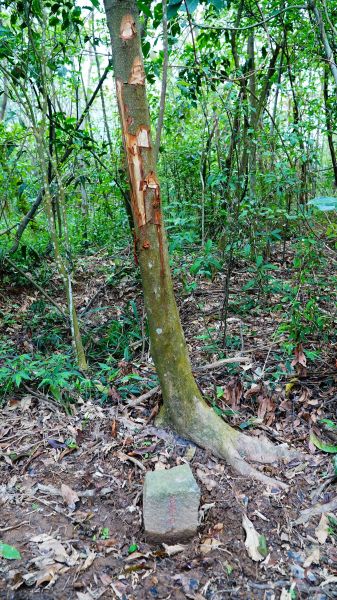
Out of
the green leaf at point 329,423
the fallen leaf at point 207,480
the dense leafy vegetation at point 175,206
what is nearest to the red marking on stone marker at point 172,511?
the fallen leaf at point 207,480

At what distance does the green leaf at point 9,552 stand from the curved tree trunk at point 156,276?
115cm

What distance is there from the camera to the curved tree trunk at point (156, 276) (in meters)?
2.20

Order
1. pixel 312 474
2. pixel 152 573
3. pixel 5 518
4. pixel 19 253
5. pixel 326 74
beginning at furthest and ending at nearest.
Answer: pixel 326 74 < pixel 19 253 < pixel 312 474 < pixel 5 518 < pixel 152 573

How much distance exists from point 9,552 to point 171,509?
811 millimetres

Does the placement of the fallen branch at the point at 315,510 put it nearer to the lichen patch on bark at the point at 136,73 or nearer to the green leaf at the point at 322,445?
the green leaf at the point at 322,445

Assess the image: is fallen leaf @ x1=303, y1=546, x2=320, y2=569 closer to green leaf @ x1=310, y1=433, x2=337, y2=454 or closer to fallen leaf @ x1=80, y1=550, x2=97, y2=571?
green leaf @ x1=310, y1=433, x2=337, y2=454

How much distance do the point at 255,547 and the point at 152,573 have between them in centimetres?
54

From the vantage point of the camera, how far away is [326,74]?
7.14 meters

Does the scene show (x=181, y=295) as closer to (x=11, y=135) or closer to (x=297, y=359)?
(x=297, y=359)

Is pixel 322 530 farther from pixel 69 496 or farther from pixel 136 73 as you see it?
pixel 136 73

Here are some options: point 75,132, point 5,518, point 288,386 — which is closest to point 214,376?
point 288,386

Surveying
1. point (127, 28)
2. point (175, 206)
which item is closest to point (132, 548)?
point (127, 28)

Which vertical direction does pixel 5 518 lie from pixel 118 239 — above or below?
below

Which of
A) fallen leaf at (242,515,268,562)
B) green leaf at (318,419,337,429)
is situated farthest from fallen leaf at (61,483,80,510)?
green leaf at (318,419,337,429)
